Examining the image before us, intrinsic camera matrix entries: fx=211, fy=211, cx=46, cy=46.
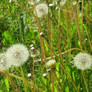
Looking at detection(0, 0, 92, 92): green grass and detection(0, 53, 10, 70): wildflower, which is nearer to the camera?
detection(0, 53, 10, 70): wildflower

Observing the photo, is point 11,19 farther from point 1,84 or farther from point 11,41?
point 1,84

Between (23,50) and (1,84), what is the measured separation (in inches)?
18.1

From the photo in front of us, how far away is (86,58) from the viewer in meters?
1.01

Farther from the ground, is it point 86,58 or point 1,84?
point 86,58

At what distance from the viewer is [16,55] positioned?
0.98 metres

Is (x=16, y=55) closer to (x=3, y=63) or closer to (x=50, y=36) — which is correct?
(x=3, y=63)

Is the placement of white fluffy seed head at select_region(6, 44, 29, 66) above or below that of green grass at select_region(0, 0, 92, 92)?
above

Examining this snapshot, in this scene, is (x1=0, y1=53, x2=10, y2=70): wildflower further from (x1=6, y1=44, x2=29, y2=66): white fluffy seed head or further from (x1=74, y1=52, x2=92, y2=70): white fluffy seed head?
(x1=74, y1=52, x2=92, y2=70): white fluffy seed head

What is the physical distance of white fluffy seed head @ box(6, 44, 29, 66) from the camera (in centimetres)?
93

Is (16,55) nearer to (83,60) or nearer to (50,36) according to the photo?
(83,60)

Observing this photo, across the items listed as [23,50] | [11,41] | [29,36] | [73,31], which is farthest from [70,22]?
[23,50]

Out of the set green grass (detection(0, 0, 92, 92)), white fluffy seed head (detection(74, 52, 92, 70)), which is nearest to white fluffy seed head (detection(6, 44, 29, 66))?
green grass (detection(0, 0, 92, 92))

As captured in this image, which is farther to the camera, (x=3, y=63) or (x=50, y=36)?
(x=50, y=36)

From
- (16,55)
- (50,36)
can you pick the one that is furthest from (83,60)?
(50,36)
